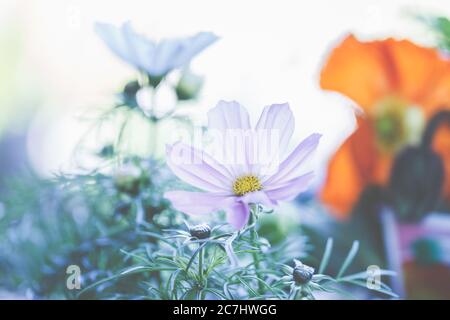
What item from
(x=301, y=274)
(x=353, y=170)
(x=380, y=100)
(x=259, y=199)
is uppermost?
(x=380, y=100)

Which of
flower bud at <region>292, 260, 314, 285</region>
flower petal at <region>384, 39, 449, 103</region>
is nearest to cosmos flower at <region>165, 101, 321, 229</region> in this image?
flower bud at <region>292, 260, 314, 285</region>

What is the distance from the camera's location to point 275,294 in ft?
3.29

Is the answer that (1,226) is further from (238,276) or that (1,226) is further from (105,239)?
(238,276)

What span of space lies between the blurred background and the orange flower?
0.02m

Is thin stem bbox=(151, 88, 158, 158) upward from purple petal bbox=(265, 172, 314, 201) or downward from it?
upward

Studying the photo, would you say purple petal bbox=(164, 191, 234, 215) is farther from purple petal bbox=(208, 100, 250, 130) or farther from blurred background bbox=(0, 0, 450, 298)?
blurred background bbox=(0, 0, 450, 298)

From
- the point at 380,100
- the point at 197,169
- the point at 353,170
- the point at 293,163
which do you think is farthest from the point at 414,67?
the point at 197,169

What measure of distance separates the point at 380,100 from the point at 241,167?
33cm

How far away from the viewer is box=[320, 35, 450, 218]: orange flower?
46.8 inches

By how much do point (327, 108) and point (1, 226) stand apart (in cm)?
61

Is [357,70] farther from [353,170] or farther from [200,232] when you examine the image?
[200,232]

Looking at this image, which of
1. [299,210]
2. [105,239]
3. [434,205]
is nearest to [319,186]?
[299,210]

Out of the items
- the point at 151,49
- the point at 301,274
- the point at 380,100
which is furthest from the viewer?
the point at 380,100

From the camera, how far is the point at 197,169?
3.38ft
